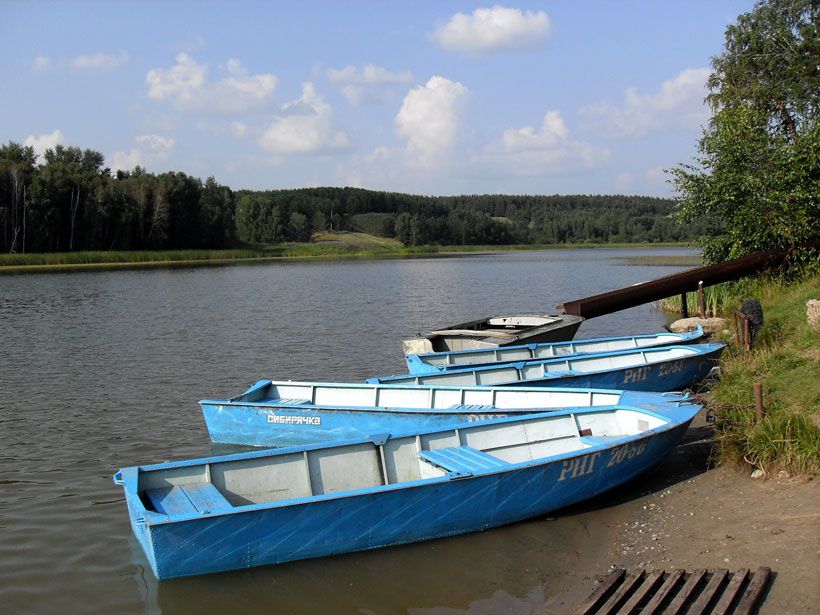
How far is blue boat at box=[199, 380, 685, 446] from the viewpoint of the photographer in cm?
1127

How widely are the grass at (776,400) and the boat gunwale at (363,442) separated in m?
0.58

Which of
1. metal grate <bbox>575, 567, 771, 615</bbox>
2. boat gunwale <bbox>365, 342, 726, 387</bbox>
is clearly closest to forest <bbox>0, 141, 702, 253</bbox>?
boat gunwale <bbox>365, 342, 726, 387</bbox>

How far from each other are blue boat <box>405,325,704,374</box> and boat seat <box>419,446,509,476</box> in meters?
5.51

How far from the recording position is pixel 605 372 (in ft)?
44.3

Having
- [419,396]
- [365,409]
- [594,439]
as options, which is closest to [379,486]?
[594,439]

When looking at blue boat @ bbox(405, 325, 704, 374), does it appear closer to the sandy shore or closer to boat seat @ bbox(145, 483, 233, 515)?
the sandy shore

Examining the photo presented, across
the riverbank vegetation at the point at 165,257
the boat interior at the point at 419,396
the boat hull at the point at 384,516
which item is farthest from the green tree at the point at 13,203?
the boat hull at the point at 384,516

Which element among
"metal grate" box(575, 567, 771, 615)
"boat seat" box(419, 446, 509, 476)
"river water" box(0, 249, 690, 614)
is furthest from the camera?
"boat seat" box(419, 446, 509, 476)

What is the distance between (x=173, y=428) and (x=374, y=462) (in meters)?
5.81

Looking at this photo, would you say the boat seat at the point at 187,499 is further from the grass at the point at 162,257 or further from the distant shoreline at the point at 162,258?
the grass at the point at 162,257

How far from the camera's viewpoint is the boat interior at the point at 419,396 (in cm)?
1163

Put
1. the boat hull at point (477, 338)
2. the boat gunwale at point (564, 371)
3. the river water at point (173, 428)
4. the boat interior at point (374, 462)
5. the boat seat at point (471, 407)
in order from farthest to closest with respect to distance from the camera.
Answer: the boat hull at point (477, 338) → the boat gunwale at point (564, 371) → the boat seat at point (471, 407) → the boat interior at point (374, 462) → the river water at point (173, 428)

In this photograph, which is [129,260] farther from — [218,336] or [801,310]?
[801,310]

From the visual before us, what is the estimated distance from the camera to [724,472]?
9.02 m
